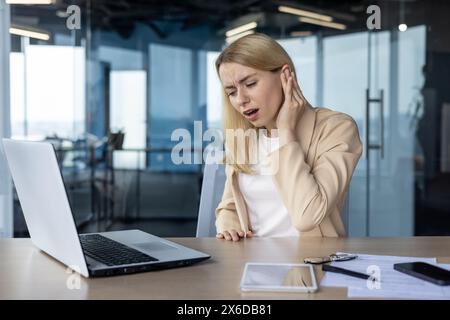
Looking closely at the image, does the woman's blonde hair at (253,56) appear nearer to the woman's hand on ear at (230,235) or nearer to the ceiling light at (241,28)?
the woman's hand on ear at (230,235)

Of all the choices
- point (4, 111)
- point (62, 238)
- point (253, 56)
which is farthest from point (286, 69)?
point (4, 111)

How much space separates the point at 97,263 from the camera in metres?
1.16

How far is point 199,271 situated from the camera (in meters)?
1.17

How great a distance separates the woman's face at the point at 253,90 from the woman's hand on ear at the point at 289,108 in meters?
0.03

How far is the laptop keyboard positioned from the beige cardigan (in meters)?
0.42

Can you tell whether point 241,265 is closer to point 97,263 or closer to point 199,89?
point 97,263

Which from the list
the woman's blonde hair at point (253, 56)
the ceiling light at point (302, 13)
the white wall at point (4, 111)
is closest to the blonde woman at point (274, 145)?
the woman's blonde hair at point (253, 56)

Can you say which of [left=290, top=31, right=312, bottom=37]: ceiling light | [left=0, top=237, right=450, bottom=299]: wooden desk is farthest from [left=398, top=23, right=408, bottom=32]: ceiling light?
[left=0, top=237, right=450, bottom=299]: wooden desk

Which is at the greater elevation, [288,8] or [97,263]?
[288,8]

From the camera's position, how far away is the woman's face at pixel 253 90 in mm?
1736

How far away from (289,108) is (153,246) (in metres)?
0.62

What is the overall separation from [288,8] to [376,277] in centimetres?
386
